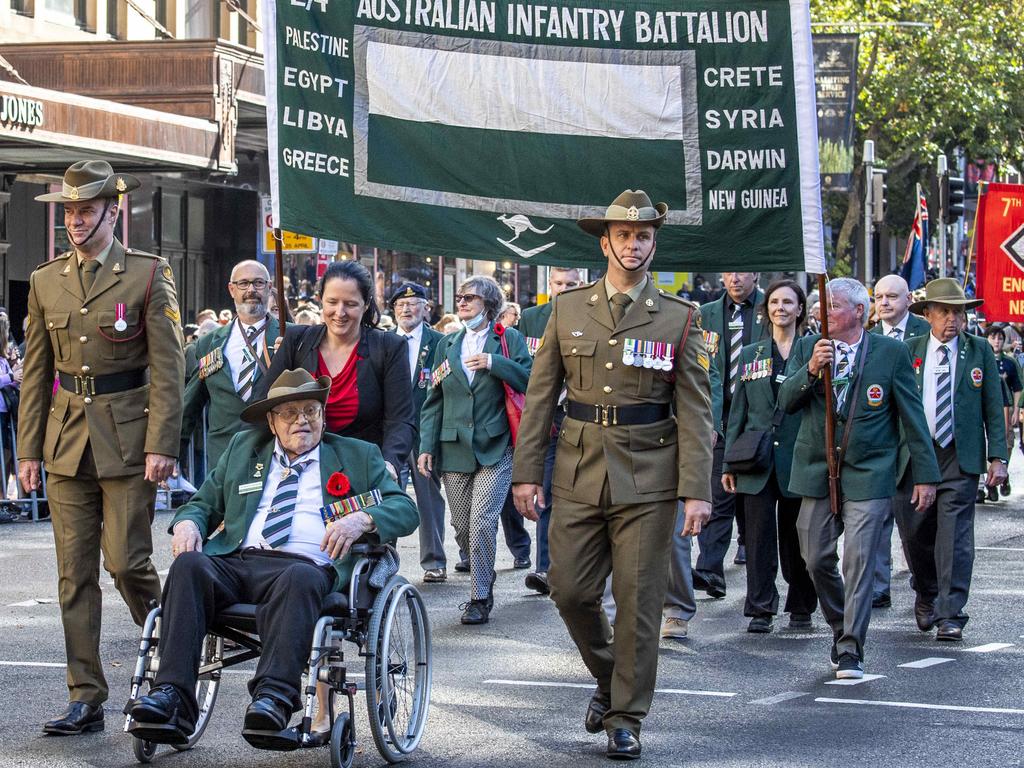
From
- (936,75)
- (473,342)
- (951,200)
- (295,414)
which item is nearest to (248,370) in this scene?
(473,342)

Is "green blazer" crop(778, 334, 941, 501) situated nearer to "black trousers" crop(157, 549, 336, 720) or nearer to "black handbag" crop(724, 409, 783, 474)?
"black handbag" crop(724, 409, 783, 474)

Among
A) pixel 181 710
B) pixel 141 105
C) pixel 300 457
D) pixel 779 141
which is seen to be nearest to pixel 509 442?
pixel 779 141

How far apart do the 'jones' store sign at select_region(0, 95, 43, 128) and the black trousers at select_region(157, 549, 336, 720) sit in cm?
1343

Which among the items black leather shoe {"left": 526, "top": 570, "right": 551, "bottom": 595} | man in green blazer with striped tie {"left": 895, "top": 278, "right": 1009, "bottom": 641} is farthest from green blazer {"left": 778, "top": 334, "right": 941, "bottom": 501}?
black leather shoe {"left": 526, "top": 570, "right": 551, "bottom": 595}

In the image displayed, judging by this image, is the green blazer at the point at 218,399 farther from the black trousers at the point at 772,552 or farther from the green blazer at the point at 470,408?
the black trousers at the point at 772,552

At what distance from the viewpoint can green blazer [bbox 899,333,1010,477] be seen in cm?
1116

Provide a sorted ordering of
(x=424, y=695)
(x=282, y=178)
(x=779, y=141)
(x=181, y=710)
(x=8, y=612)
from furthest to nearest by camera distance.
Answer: (x=8, y=612)
(x=779, y=141)
(x=282, y=178)
(x=424, y=695)
(x=181, y=710)

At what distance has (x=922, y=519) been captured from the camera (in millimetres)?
11273

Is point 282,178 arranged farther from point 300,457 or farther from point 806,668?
point 806,668

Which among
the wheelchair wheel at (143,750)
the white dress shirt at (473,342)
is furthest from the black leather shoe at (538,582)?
the wheelchair wheel at (143,750)

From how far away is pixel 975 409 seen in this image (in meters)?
11.3

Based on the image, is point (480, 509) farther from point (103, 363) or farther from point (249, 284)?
point (103, 363)

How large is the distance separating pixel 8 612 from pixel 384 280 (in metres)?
21.4

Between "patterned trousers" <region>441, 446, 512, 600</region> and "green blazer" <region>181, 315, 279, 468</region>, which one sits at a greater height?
"green blazer" <region>181, 315, 279, 468</region>
